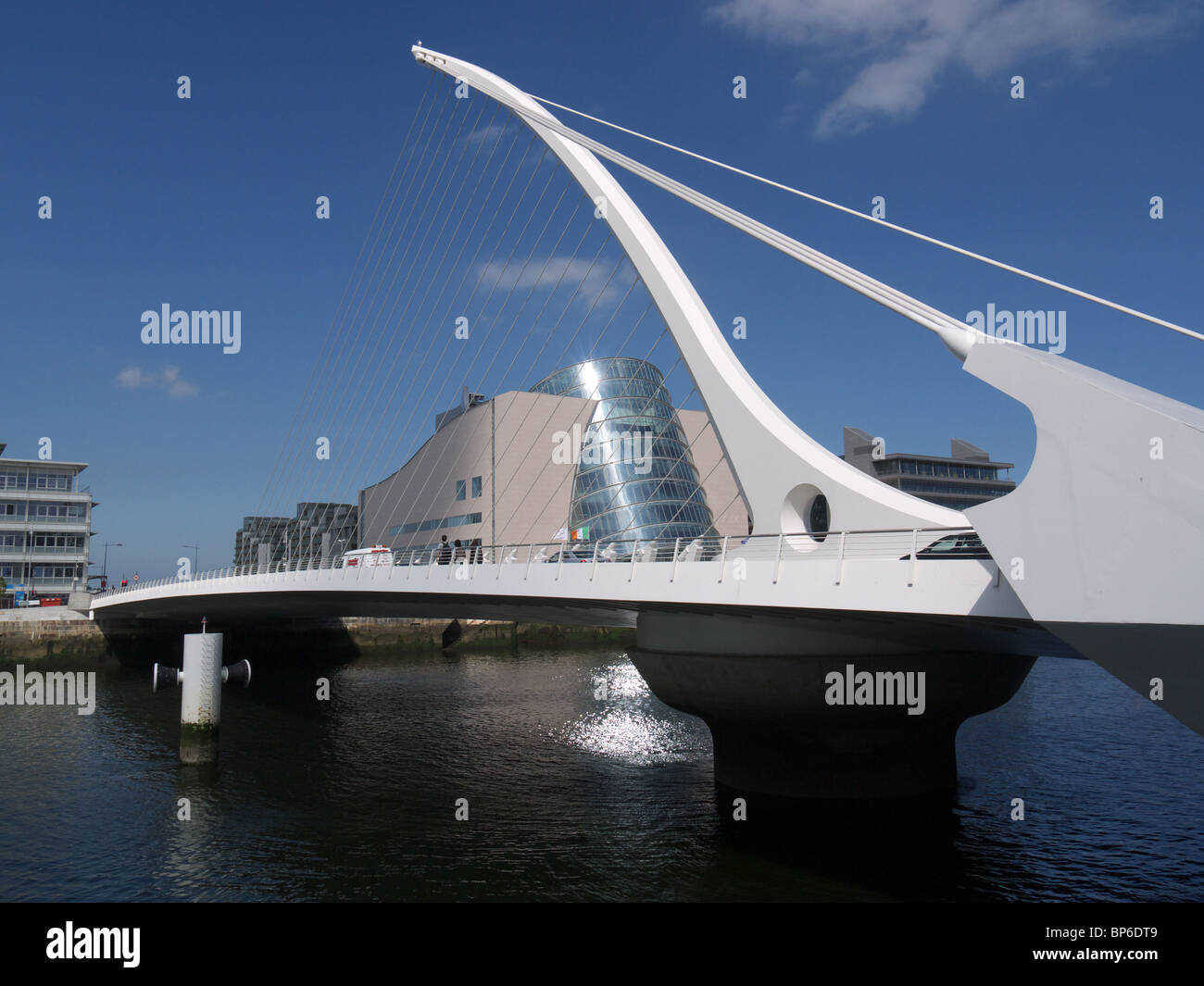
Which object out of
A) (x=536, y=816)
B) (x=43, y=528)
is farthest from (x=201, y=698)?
(x=43, y=528)

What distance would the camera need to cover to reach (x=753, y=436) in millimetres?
15391

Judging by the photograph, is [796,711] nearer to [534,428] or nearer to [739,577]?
[739,577]

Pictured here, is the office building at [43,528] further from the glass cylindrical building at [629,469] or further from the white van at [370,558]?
the white van at [370,558]

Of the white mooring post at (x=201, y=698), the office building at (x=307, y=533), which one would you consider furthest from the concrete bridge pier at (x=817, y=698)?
the office building at (x=307, y=533)

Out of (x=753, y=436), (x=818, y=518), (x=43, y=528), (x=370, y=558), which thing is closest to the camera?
(x=818, y=518)

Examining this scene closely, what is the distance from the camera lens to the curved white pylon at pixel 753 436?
1250 cm

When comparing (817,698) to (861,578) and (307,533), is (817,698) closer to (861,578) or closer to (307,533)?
(861,578)

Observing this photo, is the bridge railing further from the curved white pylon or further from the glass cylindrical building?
the glass cylindrical building

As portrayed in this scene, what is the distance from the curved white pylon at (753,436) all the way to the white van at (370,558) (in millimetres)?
10179

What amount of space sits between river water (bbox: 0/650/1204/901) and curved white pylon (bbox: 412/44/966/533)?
19.3 ft

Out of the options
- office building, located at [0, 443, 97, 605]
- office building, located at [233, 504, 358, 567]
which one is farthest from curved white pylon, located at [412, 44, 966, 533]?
office building, located at [0, 443, 97, 605]

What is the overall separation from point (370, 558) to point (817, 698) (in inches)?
629

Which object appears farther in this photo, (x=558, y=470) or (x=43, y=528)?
(x=43, y=528)
